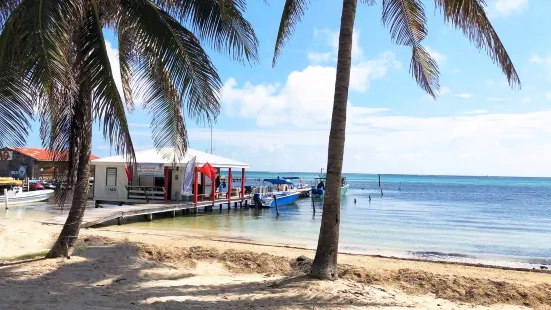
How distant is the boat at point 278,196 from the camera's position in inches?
1315

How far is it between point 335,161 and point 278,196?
1153 inches

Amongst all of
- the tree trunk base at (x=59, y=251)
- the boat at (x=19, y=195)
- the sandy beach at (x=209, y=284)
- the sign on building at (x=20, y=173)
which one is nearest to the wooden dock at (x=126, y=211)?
the sandy beach at (x=209, y=284)

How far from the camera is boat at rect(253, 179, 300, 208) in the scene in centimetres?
3341

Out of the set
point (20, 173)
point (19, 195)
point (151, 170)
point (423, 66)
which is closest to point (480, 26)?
point (423, 66)

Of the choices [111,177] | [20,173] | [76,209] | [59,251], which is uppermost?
[20,173]

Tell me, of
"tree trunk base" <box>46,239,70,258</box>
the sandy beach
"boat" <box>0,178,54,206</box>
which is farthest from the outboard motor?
"tree trunk base" <box>46,239,70,258</box>

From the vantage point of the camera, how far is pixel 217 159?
2847 centimetres

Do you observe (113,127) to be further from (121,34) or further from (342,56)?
(342,56)

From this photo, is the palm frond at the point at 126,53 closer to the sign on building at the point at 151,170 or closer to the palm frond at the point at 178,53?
the palm frond at the point at 178,53

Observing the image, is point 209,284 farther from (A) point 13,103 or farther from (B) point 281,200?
(B) point 281,200

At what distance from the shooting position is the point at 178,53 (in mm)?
7082

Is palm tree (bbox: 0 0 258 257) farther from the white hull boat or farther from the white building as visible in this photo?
the white hull boat

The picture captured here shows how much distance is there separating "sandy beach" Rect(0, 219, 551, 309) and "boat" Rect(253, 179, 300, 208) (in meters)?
20.9

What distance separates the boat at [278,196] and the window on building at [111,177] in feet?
32.6
